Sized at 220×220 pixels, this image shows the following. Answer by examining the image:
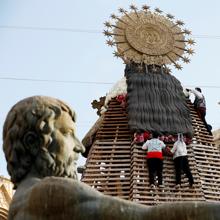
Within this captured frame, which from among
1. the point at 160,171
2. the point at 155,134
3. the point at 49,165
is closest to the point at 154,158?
the point at 160,171

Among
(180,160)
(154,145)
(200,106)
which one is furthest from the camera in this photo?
(200,106)

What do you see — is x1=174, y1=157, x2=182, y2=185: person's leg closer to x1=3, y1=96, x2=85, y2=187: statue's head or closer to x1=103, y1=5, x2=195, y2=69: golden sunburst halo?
x1=103, y1=5, x2=195, y2=69: golden sunburst halo

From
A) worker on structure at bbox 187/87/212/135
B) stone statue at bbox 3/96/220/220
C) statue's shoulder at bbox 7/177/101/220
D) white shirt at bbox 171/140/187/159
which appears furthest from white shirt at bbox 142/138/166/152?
statue's shoulder at bbox 7/177/101/220

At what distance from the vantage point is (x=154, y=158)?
13.6m

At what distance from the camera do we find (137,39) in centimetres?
1691


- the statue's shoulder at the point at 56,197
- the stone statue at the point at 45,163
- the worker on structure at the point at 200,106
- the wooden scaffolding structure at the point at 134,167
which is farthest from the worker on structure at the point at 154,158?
the statue's shoulder at the point at 56,197

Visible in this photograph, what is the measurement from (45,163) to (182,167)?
1169 cm

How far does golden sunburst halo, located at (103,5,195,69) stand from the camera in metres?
16.6

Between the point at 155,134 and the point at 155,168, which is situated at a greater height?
the point at 155,134

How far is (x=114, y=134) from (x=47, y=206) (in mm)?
13323

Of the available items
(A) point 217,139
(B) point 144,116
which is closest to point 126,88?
(B) point 144,116

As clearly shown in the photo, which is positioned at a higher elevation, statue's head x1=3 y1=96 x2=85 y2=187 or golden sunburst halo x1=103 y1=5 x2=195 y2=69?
golden sunburst halo x1=103 y1=5 x2=195 y2=69

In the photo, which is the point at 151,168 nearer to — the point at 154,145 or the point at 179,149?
the point at 154,145

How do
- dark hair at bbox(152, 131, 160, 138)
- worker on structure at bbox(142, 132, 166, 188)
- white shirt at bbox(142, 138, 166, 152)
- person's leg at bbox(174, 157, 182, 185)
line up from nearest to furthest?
worker on structure at bbox(142, 132, 166, 188)
white shirt at bbox(142, 138, 166, 152)
person's leg at bbox(174, 157, 182, 185)
dark hair at bbox(152, 131, 160, 138)
